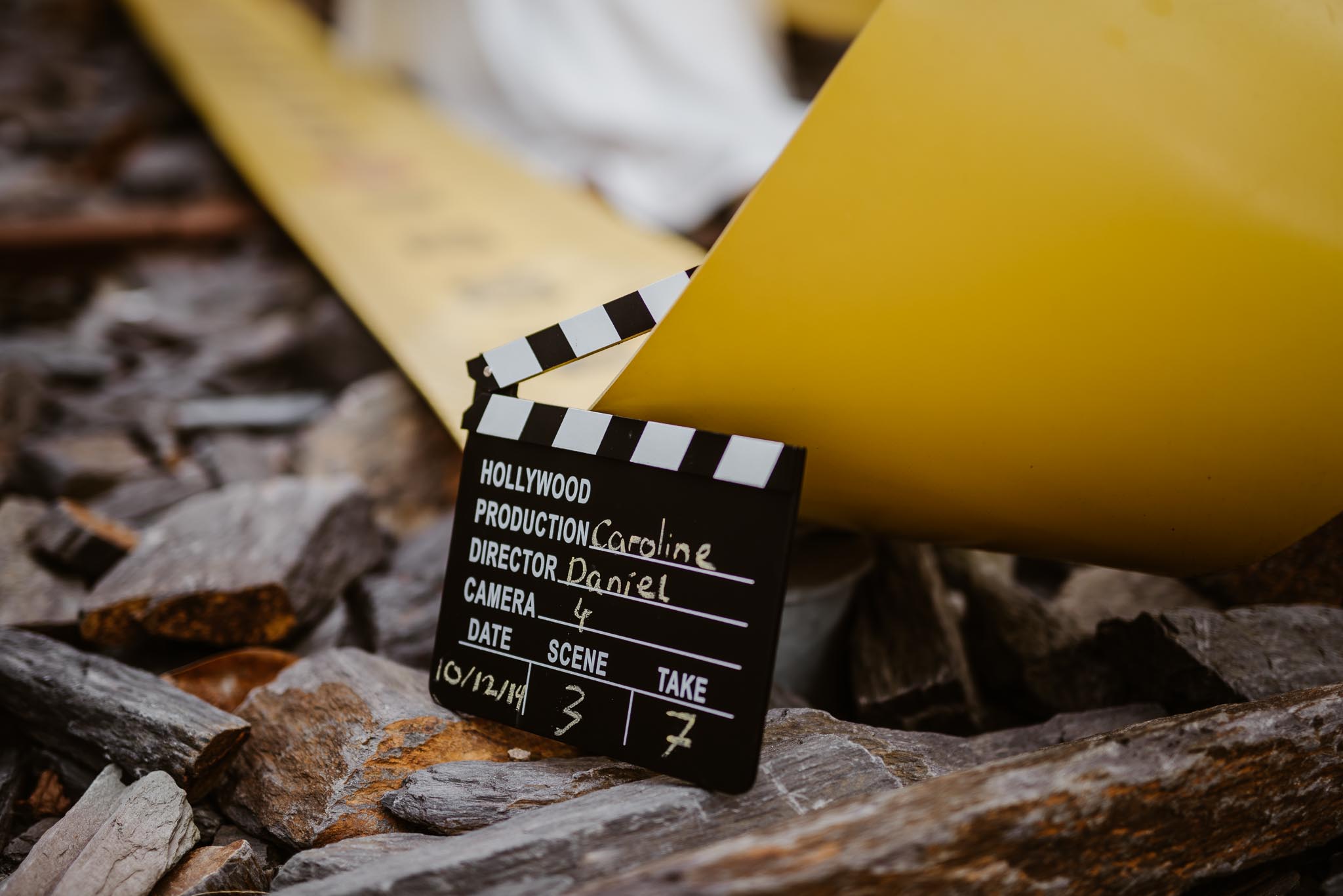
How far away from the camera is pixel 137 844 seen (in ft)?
3.38

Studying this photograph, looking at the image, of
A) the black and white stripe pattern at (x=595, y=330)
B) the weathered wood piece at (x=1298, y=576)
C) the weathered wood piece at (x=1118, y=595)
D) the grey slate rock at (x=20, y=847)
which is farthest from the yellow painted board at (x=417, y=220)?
the weathered wood piece at (x=1298, y=576)

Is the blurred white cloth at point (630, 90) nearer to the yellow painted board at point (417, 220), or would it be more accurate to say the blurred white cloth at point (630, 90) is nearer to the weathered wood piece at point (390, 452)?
the yellow painted board at point (417, 220)

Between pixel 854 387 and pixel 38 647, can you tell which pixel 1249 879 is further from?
pixel 38 647

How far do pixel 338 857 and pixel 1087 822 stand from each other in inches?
31.0

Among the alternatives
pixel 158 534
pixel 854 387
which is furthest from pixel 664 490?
pixel 158 534

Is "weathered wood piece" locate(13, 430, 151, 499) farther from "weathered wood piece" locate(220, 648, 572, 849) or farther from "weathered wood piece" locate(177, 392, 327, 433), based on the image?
"weathered wood piece" locate(220, 648, 572, 849)

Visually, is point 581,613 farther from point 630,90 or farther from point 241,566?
point 630,90

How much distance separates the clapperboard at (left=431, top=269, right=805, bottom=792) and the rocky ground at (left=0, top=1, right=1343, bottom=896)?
63 millimetres

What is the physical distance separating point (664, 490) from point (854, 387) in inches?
10.4

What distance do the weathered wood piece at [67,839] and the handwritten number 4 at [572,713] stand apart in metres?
0.55

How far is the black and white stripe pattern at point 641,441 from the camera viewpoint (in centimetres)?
102

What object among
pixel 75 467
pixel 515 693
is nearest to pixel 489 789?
pixel 515 693

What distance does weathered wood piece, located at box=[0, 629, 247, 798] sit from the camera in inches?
44.9

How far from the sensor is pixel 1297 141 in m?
0.98
